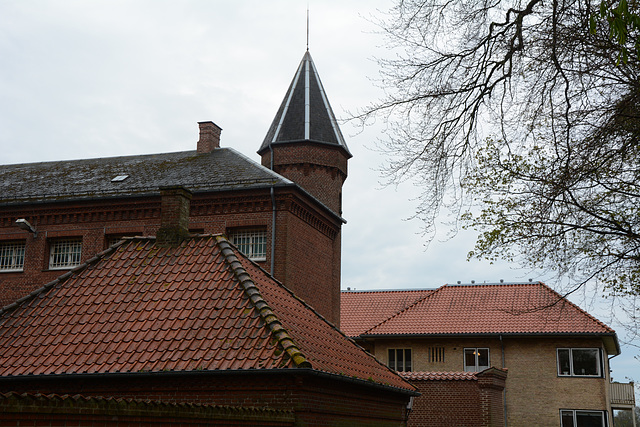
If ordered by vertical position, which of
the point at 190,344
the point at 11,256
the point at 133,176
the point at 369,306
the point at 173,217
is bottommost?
the point at 190,344

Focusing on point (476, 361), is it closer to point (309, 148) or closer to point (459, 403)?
point (459, 403)

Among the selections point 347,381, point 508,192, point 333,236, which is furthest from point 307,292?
point 508,192

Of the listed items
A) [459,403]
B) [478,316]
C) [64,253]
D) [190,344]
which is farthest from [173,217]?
[478,316]

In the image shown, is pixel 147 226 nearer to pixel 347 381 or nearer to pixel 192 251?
pixel 192 251

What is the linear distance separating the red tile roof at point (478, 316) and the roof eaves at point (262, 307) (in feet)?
71.9

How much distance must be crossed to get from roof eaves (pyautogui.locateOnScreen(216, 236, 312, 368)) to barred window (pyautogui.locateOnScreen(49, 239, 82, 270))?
41.8 ft

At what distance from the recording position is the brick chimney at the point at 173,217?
15.9 meters

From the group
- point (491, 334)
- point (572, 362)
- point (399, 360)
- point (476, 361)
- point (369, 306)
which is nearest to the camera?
point (572, 362)

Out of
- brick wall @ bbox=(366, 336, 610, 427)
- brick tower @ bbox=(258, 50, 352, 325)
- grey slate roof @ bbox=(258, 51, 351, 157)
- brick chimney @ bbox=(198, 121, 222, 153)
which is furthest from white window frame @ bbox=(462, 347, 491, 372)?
brick chimney @ bbox=(198, 121, 222, 153)

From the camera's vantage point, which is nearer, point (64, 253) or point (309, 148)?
point (64, 253)

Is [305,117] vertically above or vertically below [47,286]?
above

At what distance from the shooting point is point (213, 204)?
25000mm

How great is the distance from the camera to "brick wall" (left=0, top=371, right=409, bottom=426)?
11430 mm

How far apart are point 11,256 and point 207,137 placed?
352 inches
